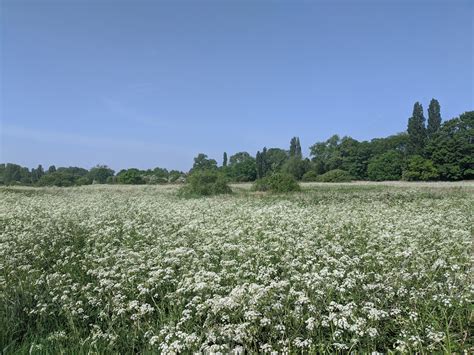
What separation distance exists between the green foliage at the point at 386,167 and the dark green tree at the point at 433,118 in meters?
9.13

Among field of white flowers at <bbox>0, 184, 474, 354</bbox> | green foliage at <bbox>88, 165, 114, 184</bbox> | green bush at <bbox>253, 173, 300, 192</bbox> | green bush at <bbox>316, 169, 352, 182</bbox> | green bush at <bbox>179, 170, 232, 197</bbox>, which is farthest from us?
green foliage at <bbox>88, 165, 114, 184</bbox>

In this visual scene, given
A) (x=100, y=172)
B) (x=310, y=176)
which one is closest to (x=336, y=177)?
(x=310, y=176)

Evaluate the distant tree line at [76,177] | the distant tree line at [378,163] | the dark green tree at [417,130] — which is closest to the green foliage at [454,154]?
the distant tree line at [378,163]

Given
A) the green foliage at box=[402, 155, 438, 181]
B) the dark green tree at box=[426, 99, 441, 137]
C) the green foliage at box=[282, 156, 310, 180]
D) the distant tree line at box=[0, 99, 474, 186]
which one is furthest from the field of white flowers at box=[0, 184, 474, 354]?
the dark green tree at box=[426, 99, 441, 137]

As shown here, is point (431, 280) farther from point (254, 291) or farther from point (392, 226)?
point (392, 226)

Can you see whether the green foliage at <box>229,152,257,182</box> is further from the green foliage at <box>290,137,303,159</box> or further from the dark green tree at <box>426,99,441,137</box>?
the dark green tree at <box>426,99,441,137</box>

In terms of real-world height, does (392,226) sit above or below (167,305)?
above

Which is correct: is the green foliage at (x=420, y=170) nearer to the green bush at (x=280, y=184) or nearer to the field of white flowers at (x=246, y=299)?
the green bush at (x=280, y=184)

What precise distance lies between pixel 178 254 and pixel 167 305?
3.37 feet

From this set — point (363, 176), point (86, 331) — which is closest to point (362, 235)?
point (86, 331)

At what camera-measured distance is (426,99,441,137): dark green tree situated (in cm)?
7831

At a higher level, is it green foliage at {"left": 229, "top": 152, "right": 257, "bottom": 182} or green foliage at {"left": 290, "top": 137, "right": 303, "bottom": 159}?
green foliage at {"left": 290, "top": 137, "right": 303, "bottom": 159}

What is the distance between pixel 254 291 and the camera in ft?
12.9

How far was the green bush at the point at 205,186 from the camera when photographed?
99.0 ft
